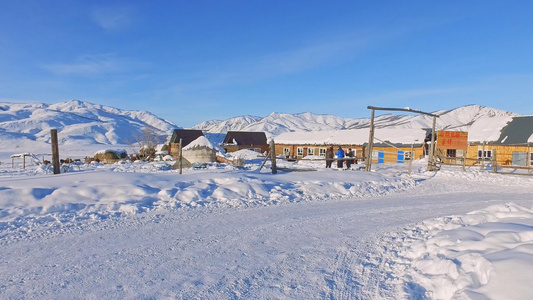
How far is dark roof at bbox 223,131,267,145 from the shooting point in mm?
59338

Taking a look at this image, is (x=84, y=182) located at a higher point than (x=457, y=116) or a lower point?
lower

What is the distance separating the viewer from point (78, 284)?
420cm

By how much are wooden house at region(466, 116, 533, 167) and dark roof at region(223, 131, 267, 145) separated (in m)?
33.8

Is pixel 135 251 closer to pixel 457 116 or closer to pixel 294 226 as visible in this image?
pixel 294 226

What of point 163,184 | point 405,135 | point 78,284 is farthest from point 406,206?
point 405,135

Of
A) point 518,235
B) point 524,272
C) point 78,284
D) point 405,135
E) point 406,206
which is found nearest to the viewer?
point 524,272

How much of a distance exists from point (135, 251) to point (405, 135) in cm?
4175

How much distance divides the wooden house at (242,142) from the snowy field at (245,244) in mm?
45999

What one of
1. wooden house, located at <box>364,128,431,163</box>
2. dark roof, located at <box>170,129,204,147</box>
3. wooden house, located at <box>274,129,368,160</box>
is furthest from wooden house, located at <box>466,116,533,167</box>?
dark roof, located at <box>170,129,204,147</box>

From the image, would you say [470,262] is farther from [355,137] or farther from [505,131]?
[355,137]

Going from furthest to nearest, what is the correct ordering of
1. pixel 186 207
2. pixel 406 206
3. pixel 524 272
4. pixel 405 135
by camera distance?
pixel 405 135 → pixel 406 206 → pixel 186 207 → pixel 524 272

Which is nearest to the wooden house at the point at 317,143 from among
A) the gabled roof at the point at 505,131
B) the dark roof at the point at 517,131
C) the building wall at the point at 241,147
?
the building wall at the point at 241,147

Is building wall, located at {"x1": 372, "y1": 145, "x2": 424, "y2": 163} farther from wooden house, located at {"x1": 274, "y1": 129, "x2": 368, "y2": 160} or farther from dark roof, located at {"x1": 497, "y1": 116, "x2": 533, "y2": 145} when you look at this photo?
dark roof, located at {"x1": 497, "y1": 116, "x2": 533, "y2": 145}

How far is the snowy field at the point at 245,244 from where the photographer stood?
4.11m
